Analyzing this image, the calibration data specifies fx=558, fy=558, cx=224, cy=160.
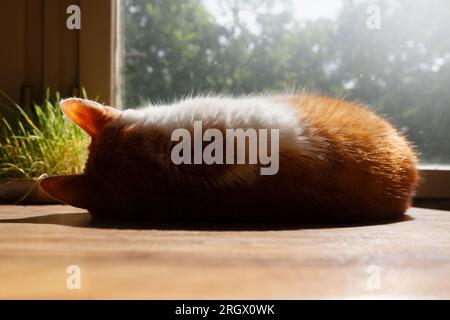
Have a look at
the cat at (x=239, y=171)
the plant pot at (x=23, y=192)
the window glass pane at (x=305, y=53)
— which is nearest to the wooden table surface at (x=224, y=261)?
the cat at (x=239, y=171)

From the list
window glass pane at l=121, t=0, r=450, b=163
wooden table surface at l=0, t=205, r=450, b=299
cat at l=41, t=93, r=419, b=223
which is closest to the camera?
wooden table surface at l=0, t=205, r=450, b=299

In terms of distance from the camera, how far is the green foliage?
131 centimetres

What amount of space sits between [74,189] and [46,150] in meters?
0.45

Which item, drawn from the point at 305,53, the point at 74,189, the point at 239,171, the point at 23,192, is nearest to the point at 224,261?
the point at 239,171

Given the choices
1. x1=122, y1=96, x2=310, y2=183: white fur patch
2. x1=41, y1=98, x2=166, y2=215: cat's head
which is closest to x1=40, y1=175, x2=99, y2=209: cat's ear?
x1=41, y1=98, x2=166, y2=215: cat's head

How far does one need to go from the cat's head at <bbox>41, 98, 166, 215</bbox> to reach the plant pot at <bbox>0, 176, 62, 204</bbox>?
14.2 inches

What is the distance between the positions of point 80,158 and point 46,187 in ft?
1.38

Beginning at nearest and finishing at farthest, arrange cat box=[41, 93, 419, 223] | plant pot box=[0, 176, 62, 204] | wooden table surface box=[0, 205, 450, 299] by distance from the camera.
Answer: wooden table surface box=[0, 205, 450, 299] → cat box=[41, 93, 419, 223] → plant pot box=[0, 176, 62, 204]

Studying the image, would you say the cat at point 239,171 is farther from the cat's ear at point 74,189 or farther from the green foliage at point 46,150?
the green foliage at point 46,150

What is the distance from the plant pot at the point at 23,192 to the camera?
126 cm

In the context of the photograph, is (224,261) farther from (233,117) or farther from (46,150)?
(46,150)

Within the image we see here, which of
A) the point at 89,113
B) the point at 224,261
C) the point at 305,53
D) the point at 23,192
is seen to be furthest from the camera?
the point at 305,53

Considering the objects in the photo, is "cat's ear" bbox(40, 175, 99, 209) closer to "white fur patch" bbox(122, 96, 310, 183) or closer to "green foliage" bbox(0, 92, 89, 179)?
"white fur patch" bbox(122, 96, 310, 183)

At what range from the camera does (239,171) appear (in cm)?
83
